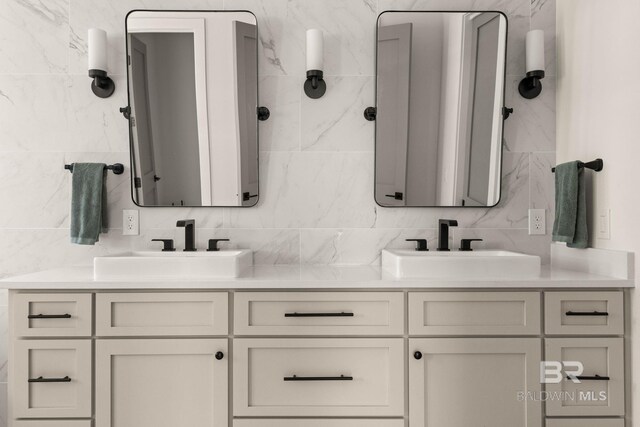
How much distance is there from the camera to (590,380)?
1.61 m

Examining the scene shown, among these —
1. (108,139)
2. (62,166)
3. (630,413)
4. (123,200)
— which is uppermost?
(108,139)

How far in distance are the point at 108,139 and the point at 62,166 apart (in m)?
0.26

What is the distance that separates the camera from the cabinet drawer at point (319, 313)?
1.61 meters

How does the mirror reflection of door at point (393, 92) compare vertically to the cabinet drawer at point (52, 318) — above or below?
above

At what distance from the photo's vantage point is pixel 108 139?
2.17m

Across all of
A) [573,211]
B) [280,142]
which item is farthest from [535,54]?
[280,142]

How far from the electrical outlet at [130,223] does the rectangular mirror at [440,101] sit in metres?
1.22

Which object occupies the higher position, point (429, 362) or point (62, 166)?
point (62, 166)

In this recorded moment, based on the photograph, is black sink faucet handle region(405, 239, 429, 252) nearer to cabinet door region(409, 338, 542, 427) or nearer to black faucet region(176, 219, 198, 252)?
cabinet door region(409, 338, 542, 427)

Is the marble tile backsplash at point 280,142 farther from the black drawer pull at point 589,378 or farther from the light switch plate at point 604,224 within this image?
the black drawer pull at point 589,378

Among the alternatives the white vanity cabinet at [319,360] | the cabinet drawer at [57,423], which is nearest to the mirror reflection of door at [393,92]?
the white vanity cabinet at [319,360]

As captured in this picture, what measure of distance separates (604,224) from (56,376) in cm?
223

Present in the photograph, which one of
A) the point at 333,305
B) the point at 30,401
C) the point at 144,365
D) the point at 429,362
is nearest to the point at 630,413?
the point at 429,362

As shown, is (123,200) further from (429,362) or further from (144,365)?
(429,362)
